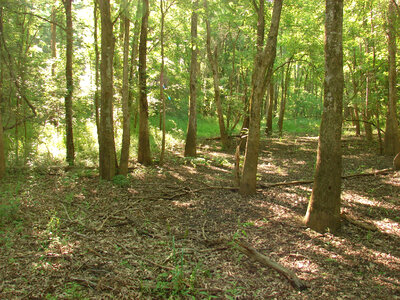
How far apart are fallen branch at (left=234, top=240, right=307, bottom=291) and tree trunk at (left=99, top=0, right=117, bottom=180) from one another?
19.3 ft

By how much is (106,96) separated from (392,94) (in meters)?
9.99

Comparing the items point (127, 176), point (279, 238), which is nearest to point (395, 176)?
point (279, 238)

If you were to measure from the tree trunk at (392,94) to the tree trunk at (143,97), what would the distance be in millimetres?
8312

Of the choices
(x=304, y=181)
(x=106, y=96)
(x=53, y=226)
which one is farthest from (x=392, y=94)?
(x=53, y=226)

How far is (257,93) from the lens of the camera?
7879 millimetres

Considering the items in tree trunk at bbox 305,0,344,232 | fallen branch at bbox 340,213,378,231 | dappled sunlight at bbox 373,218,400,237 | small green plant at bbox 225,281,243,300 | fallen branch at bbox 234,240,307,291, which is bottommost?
small green plant at bbox 225,281,243,300

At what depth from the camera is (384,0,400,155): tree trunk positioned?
9.79 metres

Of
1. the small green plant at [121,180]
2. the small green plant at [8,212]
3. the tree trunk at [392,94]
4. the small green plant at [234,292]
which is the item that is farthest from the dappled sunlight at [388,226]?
the small green plant at [8,212]

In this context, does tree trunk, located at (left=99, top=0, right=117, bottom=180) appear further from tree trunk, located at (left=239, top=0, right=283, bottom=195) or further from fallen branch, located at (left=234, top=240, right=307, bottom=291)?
fallen branch, located at (left=234, top=240, right=307, bottom=291)

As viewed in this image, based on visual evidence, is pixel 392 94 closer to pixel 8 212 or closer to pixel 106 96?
pixel 106 96

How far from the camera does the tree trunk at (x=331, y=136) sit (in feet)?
17.8

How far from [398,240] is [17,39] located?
15602 mm

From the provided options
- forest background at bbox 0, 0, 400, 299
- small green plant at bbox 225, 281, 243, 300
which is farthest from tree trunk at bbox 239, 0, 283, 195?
small green plant at bbox 225, 281, 243, 300

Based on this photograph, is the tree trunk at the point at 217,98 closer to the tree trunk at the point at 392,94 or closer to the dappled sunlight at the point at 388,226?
the tree trunk at the point at 392,94
